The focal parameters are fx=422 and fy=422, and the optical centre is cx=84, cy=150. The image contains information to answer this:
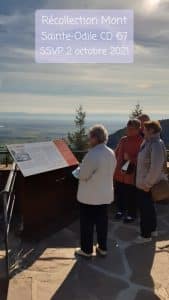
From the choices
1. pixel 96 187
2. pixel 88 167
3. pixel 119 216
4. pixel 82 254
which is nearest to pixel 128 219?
pixel 119 216

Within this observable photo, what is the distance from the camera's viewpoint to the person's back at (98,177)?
410 centimetres

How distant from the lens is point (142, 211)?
491cm

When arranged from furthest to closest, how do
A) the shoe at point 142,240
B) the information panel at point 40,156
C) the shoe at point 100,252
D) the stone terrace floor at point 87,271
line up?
the shoe at point 142,240 → the information panel at point 40,156 → the shoe at point 100,252 → the stone terrace floor at point 87,271

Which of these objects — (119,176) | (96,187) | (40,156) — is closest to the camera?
(96,187)

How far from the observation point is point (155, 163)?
15.0 feet

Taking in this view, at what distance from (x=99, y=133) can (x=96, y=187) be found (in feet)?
1.78

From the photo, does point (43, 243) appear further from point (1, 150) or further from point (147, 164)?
point (1, 150)

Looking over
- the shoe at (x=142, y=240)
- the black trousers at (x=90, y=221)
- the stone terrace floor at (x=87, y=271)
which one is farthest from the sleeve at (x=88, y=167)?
the shoe at (x=142, y=240)

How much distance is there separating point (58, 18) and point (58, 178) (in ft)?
14.4

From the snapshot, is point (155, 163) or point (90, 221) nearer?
point (90, 221)

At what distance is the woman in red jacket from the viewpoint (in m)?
5.46

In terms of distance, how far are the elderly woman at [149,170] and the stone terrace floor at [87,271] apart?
0.25 m

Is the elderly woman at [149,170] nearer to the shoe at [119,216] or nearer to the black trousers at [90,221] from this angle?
the black trousers at [90,221]

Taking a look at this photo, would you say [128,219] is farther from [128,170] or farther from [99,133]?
[99,133]
